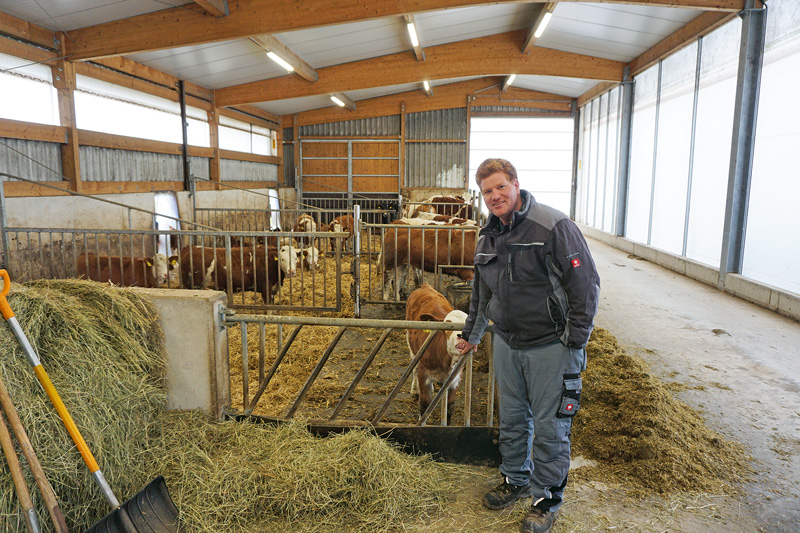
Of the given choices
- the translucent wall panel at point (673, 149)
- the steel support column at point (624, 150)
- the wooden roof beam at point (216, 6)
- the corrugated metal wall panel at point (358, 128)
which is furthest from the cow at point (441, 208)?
the wooden roof beam at point (216, 6)

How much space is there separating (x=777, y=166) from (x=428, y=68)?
9189 mm

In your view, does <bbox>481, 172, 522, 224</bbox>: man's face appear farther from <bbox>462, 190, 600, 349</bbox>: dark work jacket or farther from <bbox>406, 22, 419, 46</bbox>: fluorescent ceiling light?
<bbox>406, 22, 419, 46</bbox>: fluorescent ceiling light

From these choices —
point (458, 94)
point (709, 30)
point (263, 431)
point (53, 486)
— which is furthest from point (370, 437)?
point (458, 94)

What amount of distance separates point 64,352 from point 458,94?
20284mm

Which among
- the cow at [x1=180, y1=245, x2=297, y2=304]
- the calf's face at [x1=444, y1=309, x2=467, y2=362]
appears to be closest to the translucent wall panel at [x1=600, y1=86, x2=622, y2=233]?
the cow at [x1=180, y1=245, x2=297, y2=304]

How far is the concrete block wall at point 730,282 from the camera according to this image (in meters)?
7.12

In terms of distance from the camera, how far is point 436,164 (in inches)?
846

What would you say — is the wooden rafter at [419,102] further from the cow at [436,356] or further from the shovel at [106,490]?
the shovel at [106,490]

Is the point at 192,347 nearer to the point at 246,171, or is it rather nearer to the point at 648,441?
the point at 648,441

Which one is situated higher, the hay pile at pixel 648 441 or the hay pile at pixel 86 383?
the hay pile at pixel 86 383

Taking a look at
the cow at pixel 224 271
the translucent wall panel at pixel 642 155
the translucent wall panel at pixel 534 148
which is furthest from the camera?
the translucent wall panel at pixel 534 148

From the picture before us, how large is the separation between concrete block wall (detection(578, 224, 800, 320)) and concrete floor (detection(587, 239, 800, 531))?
0.48 ft

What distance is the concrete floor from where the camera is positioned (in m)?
3.28

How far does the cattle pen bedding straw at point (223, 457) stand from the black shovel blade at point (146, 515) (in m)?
0.11
